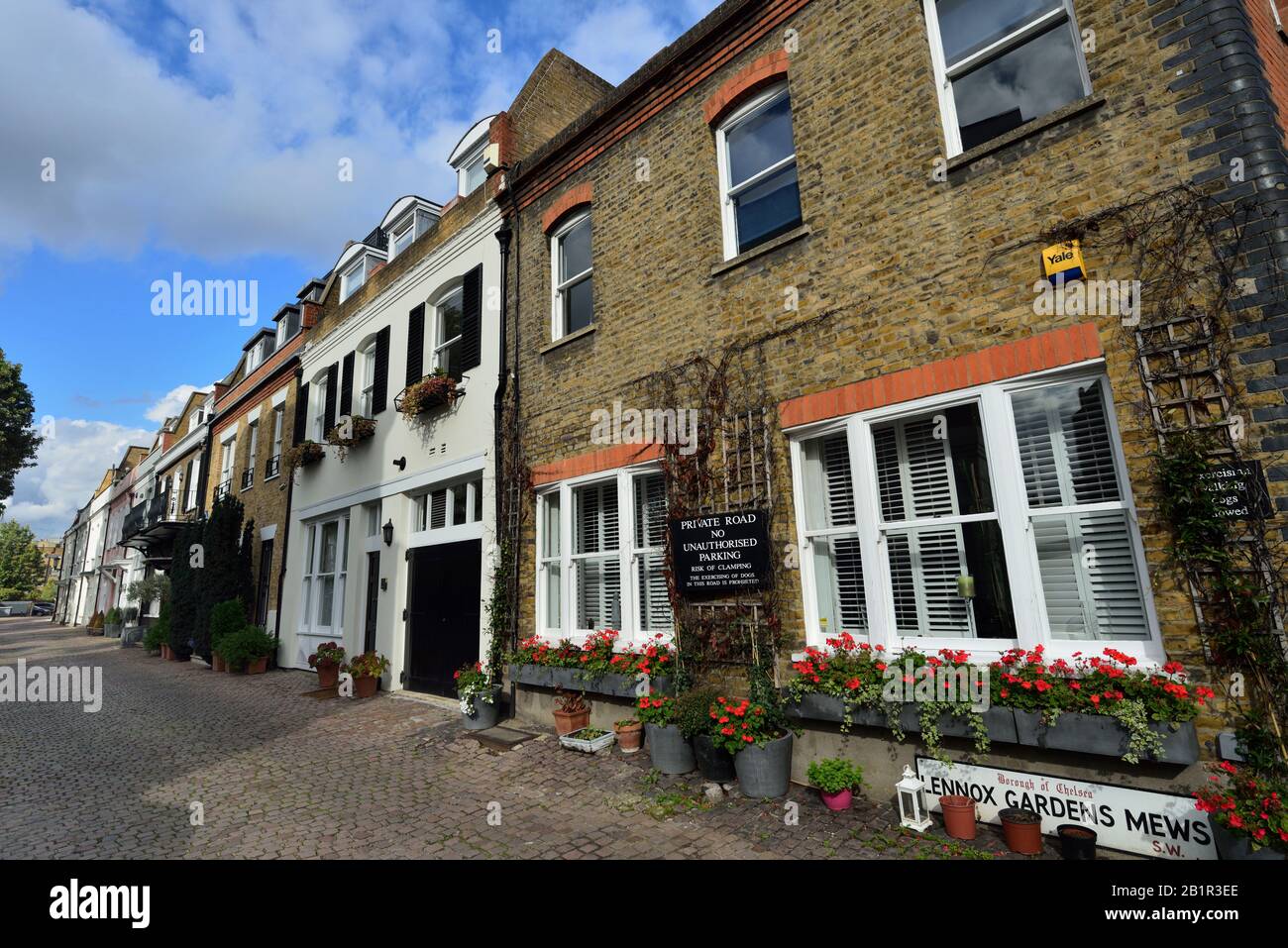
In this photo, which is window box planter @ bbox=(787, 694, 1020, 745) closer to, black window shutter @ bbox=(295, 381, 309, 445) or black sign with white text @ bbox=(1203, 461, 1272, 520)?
black sign with white text @ bbox=(1203, 461, 1272, 520)

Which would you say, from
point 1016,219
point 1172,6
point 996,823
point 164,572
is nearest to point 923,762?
point 996,823

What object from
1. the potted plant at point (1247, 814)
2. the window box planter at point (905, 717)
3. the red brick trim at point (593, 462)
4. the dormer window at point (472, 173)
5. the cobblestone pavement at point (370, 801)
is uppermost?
the dormer window at point (472, 173)

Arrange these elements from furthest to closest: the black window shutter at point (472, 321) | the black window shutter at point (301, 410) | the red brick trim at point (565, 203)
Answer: the black window shutter at point (301, 410) < the black window shutter at point (472, 321) < the red brick trim at point (565, 203)

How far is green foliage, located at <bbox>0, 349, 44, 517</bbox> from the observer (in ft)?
82.8

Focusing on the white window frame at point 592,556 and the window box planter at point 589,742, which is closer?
the window box planter at point 589,742

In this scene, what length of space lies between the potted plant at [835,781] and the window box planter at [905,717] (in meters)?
0.35

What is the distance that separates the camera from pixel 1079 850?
375cm

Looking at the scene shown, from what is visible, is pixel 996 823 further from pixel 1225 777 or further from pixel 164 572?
pixel 164 572

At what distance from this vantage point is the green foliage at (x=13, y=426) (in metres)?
25.2

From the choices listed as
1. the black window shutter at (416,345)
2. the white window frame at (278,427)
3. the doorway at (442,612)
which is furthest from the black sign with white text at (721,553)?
the white window frame at (278,427)

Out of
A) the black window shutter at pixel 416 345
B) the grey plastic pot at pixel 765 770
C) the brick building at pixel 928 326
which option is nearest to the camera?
the brick building at pixel 928 326

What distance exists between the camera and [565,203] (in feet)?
29.5

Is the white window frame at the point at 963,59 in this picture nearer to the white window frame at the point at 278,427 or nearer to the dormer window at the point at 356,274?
the dormer window at the point at 356,274

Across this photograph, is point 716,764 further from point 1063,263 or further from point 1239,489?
point 1063,263
